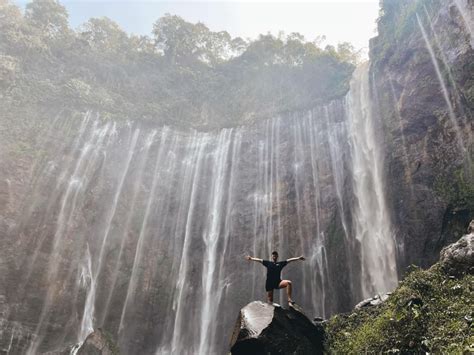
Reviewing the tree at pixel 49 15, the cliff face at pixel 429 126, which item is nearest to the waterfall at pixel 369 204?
the cliff face at pixel 429 126

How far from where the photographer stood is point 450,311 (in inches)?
270

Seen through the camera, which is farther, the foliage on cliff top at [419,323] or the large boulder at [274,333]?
Result: the large boulder at [274,333]

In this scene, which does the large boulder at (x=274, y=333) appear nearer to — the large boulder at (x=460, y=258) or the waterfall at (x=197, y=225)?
the large boulder at (x=460, y=258)

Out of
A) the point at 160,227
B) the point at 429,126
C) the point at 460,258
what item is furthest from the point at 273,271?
the point at 160,227

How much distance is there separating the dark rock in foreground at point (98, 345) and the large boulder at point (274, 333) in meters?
12.7

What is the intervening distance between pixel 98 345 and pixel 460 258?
16528 millimetres

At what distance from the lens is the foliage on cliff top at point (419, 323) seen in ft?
20.6

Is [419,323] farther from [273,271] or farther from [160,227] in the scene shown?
[160,227]

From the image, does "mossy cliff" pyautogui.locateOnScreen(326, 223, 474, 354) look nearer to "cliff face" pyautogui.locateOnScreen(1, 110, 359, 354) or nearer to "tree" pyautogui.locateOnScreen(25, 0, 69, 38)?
"cliff face" pyautogui.locateOnScreen(1, 110, 359, 354)

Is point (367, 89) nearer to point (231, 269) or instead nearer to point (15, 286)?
point (231, 269)

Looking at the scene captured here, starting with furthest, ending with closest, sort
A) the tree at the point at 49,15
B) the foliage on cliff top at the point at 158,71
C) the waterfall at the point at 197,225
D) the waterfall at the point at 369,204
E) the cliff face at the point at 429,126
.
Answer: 1. the tree at the point at 49,15
2. the foliage on cliff top at the point at 158,71
3. the waterfall at the point at 197,225
4. the waterfall at the point at 369,204
5. the cliff face at the point at 429,126

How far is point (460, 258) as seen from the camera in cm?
809

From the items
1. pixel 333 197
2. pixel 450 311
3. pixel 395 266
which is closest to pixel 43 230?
pixel 333 197

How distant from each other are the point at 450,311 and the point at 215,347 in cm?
1427
